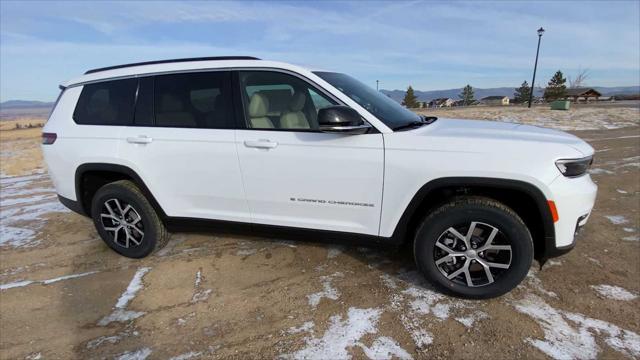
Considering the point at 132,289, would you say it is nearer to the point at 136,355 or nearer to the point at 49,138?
the point at 136,355

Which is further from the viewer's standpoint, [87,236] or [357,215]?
[87,236]

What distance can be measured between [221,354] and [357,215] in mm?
1393

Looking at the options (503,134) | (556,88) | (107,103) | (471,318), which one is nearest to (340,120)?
(503,134)

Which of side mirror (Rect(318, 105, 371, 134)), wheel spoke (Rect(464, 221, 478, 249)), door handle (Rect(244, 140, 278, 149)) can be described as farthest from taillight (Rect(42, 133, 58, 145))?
wheel spoke (Rect(464, 221, 478, 249))

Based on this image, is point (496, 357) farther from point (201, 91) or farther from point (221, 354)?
point (201, 91)

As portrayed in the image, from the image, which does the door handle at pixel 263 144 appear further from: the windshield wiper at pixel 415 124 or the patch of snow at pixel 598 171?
the patch of snow at pixel 598 171

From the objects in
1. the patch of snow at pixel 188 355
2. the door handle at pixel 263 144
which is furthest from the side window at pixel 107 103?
the patch of snow at pixel 188 355

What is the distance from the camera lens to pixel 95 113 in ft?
12.2

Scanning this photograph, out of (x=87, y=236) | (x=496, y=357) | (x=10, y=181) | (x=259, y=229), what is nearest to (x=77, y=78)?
(x=87, y=236)

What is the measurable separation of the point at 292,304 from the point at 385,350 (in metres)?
0.85

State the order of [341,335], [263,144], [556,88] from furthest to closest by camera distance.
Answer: [556,88] < [263,144] < [341,335]

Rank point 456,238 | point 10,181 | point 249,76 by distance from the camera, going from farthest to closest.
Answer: point 10,181, point 249,76, point 456,238

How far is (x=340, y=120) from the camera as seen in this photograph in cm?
268

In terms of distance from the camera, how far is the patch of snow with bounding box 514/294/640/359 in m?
2.37
